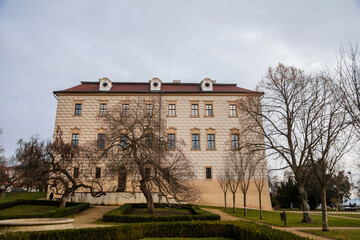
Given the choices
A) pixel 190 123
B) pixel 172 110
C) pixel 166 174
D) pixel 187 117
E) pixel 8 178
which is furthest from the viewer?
pixel 172 110

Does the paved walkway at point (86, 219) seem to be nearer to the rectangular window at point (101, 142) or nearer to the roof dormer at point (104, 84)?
the rectangular window at point (101, 142)

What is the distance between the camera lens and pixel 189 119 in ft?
90.1

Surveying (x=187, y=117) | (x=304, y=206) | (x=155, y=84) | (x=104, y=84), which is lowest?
(x=304, y=206)

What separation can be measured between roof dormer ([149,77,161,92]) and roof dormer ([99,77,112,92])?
4.76 m

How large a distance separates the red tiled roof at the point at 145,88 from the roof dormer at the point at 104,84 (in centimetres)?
46

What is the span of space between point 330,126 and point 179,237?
8678 millimetres

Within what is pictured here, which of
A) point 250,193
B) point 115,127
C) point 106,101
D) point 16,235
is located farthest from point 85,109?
point 16,235

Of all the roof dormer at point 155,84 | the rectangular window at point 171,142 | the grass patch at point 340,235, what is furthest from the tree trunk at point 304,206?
the roof dormer at point 155,84

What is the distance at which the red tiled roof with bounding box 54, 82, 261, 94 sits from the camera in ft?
92.3

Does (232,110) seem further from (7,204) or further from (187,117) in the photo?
(7,204)

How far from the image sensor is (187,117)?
27500 mm

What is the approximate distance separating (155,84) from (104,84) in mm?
5853

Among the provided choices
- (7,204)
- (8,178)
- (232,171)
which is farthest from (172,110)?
(7,204)

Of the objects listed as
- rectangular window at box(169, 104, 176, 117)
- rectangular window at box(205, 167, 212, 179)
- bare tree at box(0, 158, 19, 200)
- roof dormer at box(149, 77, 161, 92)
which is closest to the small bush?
bare tree at box(0, 158, 19, 200)
